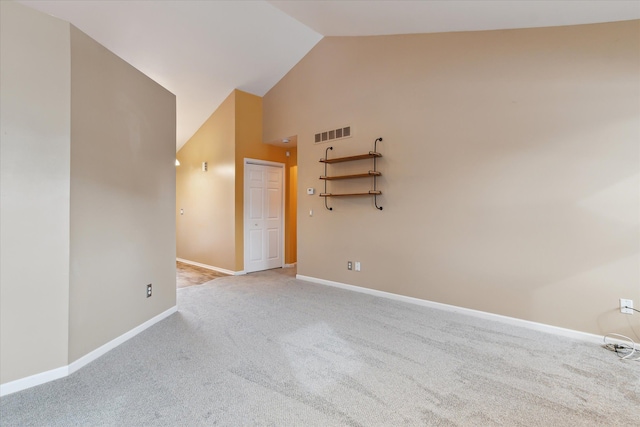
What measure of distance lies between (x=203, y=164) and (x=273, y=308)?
361 centimetres

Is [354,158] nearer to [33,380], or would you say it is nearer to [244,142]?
[244,142]

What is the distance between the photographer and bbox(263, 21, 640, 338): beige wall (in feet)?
8.40

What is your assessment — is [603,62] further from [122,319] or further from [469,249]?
[122,319]

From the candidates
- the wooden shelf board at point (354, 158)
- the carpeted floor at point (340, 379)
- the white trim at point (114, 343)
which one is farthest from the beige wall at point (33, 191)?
the wooden shelf board at point (354, 158)

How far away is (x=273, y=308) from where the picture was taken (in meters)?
3.50

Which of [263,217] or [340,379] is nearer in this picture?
[340,379]

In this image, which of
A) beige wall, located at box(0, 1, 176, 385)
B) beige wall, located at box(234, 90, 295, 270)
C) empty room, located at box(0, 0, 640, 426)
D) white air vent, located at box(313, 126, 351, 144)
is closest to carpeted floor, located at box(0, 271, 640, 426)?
empty room, located at box(0, 0, 640, 426)

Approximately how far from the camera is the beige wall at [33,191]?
187 centimetres

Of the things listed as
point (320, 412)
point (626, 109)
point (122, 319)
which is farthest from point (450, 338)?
point (122, 319)

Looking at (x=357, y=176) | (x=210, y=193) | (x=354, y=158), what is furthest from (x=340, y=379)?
(x=210, y=193)

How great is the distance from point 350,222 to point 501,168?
2.02 metres

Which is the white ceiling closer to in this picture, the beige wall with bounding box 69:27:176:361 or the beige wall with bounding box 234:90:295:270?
the beige wall with bounding box 234:90:295:270

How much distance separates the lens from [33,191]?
1964mm

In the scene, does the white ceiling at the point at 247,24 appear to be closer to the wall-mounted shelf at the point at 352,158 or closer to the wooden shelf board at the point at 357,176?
the wall-mounted shelf at the point at 352,158
